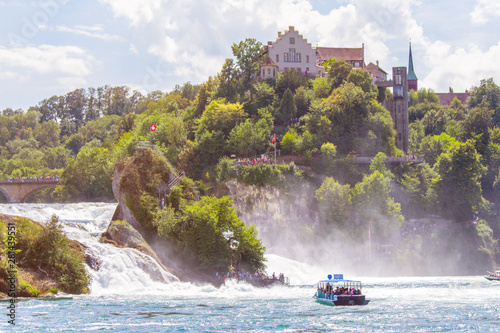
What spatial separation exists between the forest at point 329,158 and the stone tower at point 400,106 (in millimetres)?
1900

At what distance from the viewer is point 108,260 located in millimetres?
69938

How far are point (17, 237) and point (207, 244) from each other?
869 inches

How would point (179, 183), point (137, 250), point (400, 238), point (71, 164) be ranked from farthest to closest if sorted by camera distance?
point (71, 164) < point (400, 238) < point (179, 183) < point (137, 250)

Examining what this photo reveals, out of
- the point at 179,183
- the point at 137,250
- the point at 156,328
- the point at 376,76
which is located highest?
the point at 376,76

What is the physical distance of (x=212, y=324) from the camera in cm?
4972

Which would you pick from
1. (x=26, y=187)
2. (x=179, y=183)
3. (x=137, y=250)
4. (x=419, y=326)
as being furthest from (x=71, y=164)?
(x=419, y=326)

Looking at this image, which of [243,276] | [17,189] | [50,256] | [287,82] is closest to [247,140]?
[287,82]

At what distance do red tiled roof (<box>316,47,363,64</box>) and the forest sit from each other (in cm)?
1308

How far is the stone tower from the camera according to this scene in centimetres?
13125

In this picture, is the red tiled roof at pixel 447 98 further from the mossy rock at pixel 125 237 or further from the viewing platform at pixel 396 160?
the mossy rock at pixel 125 237

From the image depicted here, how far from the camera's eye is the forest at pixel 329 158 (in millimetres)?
105562

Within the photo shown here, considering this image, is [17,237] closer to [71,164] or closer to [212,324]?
[212,324]

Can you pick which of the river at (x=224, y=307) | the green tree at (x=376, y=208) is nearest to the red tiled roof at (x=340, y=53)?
the green tree at (x=376, y=208)

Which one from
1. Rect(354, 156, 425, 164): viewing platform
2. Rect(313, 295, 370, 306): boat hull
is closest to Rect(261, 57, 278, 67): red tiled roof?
Rect(354, 156, 425, 164): viewing platform
